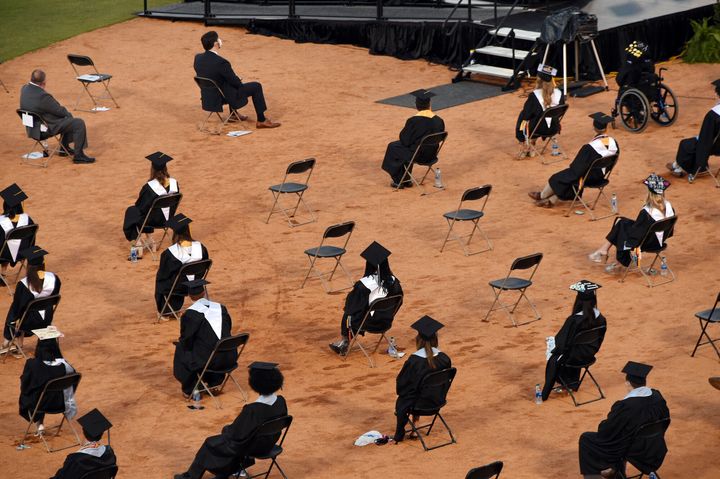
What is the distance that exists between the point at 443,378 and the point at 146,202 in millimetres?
6867

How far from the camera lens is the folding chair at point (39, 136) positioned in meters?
22.6

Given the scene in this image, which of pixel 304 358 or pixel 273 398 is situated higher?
pixel 273 398

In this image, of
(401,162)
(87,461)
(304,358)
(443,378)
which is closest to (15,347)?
(304,358)

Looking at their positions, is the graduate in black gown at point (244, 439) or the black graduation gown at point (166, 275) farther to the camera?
the black graduation gown at point (166, 275)

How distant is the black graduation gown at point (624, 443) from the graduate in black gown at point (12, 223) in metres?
8.61

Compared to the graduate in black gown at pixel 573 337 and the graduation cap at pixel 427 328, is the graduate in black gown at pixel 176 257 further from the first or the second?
the graduate in black gown at pixel 573 337

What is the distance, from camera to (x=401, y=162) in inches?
830

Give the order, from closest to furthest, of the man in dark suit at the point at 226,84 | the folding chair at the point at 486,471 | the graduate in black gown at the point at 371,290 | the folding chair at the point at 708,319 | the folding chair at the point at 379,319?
1. the folding chair at the point at 486,471
2. the folding chair at the point at 708,319
3. the folding chair at the point at 379,319
4. the graduate in black gown at the point at 371,290
5. the man in dark suit at the point at 226,84

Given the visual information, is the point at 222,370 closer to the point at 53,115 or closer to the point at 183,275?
the point at 183,275

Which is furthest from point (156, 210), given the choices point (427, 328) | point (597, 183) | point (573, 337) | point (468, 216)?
point (573, 337)

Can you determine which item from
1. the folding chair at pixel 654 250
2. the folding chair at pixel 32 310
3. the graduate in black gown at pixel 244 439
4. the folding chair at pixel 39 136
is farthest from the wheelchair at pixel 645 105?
the graduate in black gown at pixel 244 439

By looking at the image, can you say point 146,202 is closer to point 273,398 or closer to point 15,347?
point 15,347

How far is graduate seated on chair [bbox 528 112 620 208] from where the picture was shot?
64.1ft

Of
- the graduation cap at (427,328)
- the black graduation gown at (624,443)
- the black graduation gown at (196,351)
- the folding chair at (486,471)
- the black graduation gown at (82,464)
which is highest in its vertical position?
the graduation cap at (427,328)
